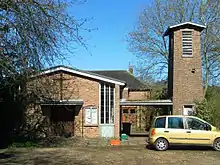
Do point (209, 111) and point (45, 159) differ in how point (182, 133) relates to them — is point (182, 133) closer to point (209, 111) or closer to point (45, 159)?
point (209, 111)

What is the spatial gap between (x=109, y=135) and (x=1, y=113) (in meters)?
7.39

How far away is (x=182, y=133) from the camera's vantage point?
1894 centimetres

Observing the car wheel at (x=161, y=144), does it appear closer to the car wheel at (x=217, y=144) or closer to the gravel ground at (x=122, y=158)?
the gravel ground at (x=122, y=158)

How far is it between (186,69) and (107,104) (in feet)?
20.2

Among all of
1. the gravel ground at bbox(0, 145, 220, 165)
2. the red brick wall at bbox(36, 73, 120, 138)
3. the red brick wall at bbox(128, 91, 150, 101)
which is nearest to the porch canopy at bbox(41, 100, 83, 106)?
the red brick wall at bbox(36, 73, 120, 138)

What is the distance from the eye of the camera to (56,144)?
2252 centimetres

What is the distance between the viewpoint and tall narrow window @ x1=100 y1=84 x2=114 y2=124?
2605 cm

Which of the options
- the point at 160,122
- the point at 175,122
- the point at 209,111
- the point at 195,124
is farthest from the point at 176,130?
the point at 209,111

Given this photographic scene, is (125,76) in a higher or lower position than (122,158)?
higher

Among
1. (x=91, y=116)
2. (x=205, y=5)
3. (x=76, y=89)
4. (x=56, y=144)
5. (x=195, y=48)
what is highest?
(x=205, y=5)

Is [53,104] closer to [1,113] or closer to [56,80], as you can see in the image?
[56,80]

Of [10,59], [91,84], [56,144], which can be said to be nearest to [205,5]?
[91,84]

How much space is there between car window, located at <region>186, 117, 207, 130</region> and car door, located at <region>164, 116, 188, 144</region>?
1.03 ft

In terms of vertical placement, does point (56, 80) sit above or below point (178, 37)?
below
